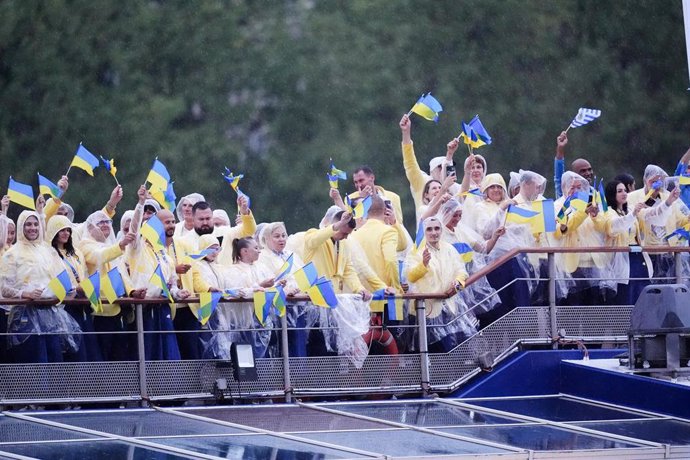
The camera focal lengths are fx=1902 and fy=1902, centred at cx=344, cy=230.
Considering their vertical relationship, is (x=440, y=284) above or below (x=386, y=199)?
below

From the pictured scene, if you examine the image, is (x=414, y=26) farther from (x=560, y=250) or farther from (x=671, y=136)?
(x=560, y=250)

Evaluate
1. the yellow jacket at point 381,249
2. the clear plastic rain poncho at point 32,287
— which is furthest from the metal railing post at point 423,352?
the clear plastic rain poncho at point 32,287

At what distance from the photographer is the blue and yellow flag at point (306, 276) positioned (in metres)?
16.4

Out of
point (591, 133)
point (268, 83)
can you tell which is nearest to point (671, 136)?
point (591, 133)

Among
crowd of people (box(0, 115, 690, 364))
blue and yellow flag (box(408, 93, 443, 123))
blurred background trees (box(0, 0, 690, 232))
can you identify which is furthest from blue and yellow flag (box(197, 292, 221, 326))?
blurred background trees (box(0, 0, 690, 232))

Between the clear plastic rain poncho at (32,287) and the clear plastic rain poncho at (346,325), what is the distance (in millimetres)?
2258

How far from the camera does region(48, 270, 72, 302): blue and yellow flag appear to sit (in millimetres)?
15633

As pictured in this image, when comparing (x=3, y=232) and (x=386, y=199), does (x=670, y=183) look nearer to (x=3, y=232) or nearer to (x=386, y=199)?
(x=386, y=199)

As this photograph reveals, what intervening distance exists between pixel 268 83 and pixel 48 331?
1880cm

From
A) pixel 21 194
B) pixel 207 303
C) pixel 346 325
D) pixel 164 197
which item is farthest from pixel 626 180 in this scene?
pixel 21 194

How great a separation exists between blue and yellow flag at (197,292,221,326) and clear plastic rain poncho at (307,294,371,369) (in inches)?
42.1

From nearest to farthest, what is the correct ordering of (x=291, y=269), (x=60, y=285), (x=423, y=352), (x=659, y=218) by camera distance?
(x=60, y=285)
(x=291, y=269)
(x=423, y=352)
(x=659, y=218)

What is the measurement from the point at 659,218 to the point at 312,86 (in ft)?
54.0

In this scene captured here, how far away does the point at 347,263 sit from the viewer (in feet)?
56.2
